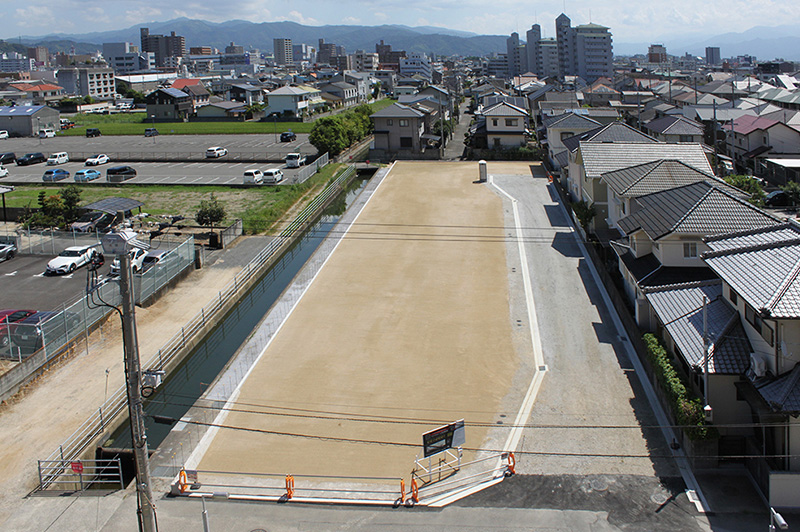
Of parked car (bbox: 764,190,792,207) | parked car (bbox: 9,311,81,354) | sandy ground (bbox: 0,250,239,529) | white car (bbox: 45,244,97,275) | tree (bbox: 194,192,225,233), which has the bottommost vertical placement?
sandy ground (bbox: 0,250,239,529)

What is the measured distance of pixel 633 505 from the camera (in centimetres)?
1118

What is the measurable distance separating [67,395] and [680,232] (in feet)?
53.6

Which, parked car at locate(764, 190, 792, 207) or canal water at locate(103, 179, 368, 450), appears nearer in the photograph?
canal water at locate(103, 179, 368, 450)

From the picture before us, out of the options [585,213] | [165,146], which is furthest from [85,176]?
[585,213]

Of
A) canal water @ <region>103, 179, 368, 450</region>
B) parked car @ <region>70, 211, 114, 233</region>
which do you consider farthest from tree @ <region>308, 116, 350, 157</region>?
parked car @ <region>70, 211, 114, 233</region>

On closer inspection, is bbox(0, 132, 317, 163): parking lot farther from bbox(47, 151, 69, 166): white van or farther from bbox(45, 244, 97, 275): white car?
bbox(45, 244, 97, 275): white car

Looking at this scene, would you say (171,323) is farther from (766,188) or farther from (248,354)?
(766,188)

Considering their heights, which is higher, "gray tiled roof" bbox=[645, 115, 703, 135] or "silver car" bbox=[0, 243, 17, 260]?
"gray tiled roof" bbox=[645, 115, 703, 135]

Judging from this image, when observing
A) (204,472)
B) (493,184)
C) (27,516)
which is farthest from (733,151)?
(27,516)

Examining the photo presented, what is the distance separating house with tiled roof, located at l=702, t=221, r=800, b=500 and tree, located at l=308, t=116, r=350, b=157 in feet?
119

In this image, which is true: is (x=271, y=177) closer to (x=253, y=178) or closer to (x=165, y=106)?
(x=253, y=178)

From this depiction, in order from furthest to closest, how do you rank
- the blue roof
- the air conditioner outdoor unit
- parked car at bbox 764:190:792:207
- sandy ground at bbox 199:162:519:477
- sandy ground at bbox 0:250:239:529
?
the blue roof, parked car at bbox 764:190:792:207, sandy ground at bbox 199:162:519:477, sandy ground at bbox 0:250:239:529, the air conditioner outdoor unit

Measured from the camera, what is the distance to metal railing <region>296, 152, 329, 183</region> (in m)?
40.5

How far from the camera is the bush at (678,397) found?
1213 centimetres
